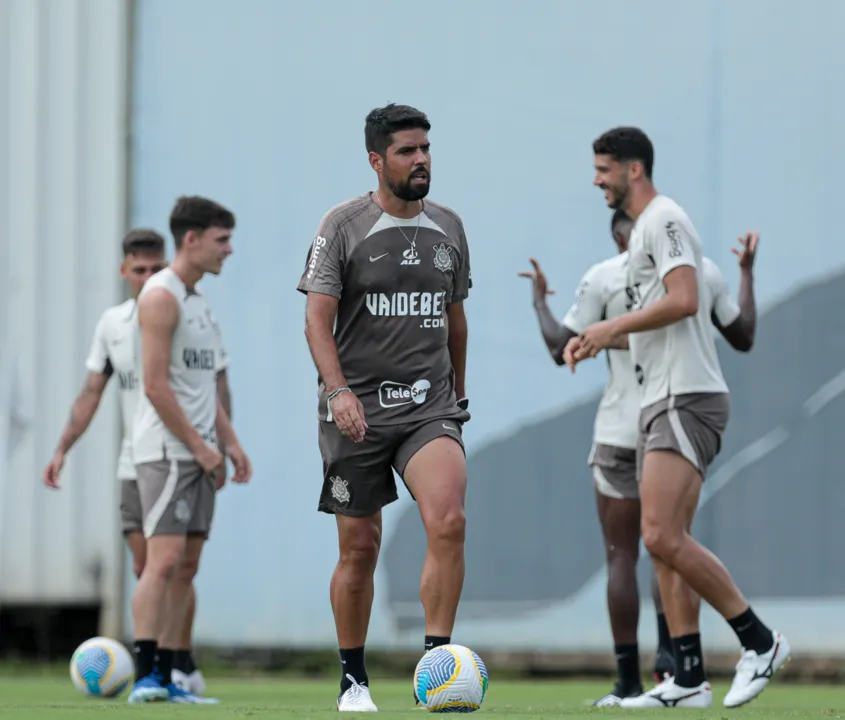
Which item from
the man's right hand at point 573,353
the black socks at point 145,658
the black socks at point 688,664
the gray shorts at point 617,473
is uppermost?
the man's right hand at point 573,353

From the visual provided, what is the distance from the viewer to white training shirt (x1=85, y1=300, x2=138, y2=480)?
26.2 feet

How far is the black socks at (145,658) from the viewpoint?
7.12 metres

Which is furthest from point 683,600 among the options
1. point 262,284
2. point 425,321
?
point 262,284

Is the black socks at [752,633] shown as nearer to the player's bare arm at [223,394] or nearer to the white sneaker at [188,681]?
the white sneaker at [188,681]

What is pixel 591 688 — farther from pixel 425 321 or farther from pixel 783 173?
pixel 425 321

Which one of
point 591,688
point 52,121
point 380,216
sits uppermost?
point 52,121

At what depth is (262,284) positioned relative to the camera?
1073cm

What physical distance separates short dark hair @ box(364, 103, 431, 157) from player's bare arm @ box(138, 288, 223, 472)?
186 cm

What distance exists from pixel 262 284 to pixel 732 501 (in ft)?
10.8

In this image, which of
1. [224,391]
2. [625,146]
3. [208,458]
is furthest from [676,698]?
[224,391]

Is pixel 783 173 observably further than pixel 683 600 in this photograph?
Yes

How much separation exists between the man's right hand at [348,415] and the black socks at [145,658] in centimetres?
223

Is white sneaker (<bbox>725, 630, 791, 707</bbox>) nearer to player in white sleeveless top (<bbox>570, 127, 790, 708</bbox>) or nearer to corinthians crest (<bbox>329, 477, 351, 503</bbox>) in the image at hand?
player in white sleeveless top (<bbox>570, 127, 790, 708</bbox>)

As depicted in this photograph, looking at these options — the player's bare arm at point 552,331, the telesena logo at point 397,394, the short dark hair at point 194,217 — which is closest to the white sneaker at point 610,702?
the player's bare arm at point 552,331
